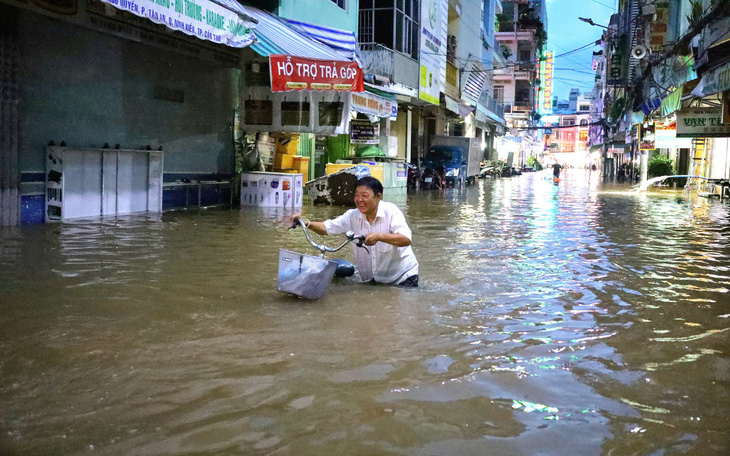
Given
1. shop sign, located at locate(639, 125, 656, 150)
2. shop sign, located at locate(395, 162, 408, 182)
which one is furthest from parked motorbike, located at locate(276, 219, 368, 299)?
shop sign, located at locate(639, 125, 656, 150)

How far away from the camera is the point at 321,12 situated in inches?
757

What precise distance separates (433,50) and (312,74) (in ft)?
58.4

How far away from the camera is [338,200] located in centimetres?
1648

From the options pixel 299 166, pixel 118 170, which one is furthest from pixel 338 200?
pixel 118 170

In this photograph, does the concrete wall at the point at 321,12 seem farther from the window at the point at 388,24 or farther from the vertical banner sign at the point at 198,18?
the vertical banner sign at the point at 198,18

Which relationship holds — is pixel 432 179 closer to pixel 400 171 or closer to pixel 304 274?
pixel 400 171

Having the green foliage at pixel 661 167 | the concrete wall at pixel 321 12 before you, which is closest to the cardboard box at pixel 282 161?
the concrete wall at pixel 321 12

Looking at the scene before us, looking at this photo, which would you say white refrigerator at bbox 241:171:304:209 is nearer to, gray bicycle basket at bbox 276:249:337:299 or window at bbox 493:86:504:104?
gray bicycle basket at bbox 276:249:337:299

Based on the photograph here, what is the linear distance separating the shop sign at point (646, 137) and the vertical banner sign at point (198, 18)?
106 ft

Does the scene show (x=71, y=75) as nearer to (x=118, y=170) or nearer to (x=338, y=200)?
(x=118, y=170)

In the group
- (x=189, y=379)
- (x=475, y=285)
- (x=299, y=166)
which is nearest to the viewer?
(x=189, y=379)

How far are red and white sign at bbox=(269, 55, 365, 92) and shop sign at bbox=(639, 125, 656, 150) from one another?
29.4 m

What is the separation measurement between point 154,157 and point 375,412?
34.8 ft

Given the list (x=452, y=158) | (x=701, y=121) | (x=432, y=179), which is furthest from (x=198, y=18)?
(x=452, y=158)
